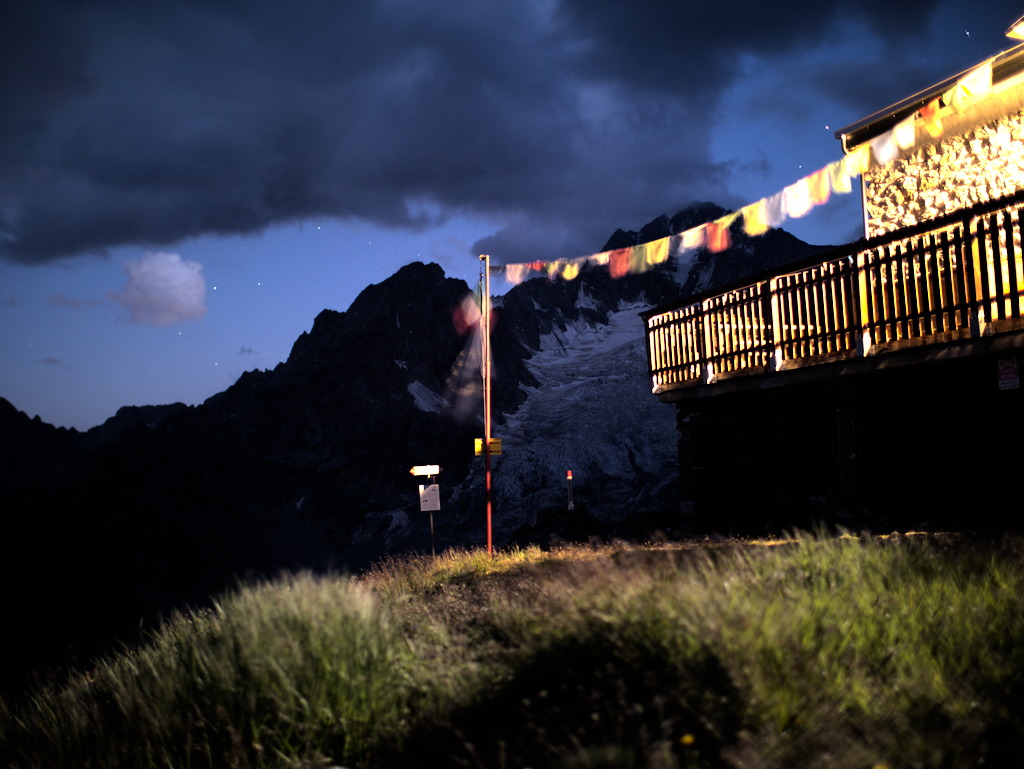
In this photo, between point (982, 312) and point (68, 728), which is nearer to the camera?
point (68, 728)

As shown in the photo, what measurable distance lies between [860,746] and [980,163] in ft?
39.1

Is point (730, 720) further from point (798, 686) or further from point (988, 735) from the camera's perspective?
point (988, 735)

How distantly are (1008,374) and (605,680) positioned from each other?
8.28 metres

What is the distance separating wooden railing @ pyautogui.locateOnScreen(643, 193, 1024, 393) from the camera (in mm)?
9625

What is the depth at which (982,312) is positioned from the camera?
9.70m

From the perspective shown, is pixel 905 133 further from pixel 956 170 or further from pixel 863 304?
pixel 863 304

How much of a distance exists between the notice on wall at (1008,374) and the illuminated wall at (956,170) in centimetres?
301

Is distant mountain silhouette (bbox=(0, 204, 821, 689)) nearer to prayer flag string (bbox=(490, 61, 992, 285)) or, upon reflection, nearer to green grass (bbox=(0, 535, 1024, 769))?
prayer flag string (bbox=(490, 61, 992, 285))

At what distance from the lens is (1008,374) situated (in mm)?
9586

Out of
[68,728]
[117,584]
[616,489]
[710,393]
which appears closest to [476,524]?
[616,489]

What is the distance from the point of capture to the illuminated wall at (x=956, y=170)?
11.8m

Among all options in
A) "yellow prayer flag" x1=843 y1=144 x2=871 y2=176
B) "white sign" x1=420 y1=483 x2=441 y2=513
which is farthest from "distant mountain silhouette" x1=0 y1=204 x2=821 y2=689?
"yellow prayer flag" x1=843 y1=144 x2=871 y2=176

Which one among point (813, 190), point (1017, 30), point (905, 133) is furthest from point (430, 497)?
point (1017, 30)

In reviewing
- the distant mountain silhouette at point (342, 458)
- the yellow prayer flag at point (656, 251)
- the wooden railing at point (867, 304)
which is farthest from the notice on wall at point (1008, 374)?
the distant mountain silhouette at point (342, 458)
